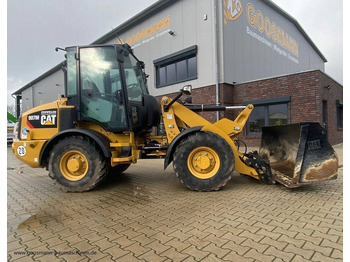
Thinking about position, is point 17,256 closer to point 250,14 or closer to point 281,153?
point 281,153

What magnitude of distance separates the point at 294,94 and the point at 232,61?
364cm

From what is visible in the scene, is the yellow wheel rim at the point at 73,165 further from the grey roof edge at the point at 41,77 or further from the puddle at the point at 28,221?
the grey roof edge at the point at 41,77

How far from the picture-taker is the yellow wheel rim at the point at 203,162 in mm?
4242

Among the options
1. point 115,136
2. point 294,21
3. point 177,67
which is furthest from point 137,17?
point 115,136

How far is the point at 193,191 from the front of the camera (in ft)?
14.0

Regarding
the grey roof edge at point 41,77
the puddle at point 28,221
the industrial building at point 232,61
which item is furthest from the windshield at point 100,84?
the grey roof edge at point 41,77

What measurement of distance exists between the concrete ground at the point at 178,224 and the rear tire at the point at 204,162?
0.23 m

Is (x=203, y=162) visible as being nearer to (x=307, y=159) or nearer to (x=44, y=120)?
(x=307, y=159)

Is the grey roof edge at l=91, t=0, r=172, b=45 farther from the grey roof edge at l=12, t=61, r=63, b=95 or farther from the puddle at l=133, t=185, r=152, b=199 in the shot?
the puddle at l=133, t=185, r=152, b=199

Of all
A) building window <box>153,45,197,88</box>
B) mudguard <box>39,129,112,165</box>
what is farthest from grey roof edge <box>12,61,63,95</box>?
mudguard <box>39,129,112,165</box>

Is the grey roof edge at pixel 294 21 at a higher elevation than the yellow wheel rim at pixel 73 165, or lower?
higher

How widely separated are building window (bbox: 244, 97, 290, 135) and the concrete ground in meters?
6.57

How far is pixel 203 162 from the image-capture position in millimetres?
4246

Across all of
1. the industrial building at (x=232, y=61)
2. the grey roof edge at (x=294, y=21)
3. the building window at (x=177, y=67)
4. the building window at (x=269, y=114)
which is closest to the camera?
the industrial building at (x=232, y=61)
